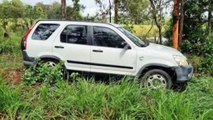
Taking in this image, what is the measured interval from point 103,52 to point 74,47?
774 mm

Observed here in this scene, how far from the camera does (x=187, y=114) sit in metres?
5.70

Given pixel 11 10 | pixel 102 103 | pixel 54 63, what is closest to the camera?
pixel 102 103

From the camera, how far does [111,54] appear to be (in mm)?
9109

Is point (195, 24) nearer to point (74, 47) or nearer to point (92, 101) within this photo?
point (74, 47)

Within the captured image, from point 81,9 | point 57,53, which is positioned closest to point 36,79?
point 57,53

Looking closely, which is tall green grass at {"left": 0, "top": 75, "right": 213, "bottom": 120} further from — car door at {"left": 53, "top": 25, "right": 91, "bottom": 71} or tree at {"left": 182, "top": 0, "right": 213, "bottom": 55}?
tree at {"left": 182, "top": 0, "right": 213, "bottom": 55}

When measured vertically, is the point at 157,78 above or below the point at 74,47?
below

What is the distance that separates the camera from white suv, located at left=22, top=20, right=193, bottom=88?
29.1ft

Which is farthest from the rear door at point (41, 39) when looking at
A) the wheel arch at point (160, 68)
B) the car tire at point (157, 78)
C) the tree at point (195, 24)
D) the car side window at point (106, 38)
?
the tree at point (195, 24)

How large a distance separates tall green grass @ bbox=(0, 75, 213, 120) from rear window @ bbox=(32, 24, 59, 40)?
305 cm

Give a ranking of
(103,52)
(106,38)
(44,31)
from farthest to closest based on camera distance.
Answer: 1. (44,31)
2. (106,38)
3. (103,52)

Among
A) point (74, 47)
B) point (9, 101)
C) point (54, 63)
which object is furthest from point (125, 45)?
point (9, 101)

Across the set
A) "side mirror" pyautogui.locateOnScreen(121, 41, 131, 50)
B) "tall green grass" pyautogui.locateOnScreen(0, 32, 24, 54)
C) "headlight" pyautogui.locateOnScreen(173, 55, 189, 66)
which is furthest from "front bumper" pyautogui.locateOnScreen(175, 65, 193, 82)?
"tall green grass" pyautogui.locateOnScreen(0, 32, 24, 54)

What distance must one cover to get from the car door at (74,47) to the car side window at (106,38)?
26 cm
